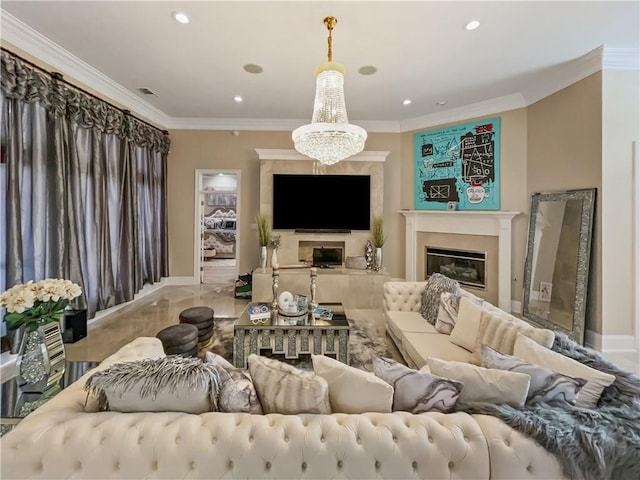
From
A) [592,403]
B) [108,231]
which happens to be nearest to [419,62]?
[592,403]

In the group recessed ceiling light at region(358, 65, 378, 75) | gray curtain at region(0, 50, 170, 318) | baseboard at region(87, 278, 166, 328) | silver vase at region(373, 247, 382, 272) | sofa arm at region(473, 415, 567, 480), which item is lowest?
baseboard at region(87, 278, 166, 328)

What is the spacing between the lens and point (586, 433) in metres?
1.10

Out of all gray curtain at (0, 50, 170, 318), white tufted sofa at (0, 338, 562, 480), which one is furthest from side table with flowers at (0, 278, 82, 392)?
gray curtain at (0, 50, 170, 318)

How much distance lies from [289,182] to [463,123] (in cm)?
327

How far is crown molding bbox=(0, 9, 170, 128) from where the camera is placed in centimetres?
293

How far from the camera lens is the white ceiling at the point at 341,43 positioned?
107 inches

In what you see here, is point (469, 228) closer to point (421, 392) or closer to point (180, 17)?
point (421, 392)

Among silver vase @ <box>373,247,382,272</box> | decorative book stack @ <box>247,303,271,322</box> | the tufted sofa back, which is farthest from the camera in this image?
silver vase @ <box>373,247,382,272</box>

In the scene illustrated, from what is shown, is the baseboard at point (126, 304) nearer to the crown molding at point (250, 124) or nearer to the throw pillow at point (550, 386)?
the crown molding at point (250, 124)

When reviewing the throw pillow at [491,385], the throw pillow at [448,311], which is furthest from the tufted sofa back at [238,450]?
the throw pillow at [448,311]

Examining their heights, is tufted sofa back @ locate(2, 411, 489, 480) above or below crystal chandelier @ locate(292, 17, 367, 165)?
below

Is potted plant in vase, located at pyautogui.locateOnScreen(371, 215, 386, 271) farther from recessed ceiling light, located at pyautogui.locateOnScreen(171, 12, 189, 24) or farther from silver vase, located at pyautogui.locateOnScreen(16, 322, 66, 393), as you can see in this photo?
silver vase, located at pyautogui.locateOnScreen(16, 322, 66, 393)

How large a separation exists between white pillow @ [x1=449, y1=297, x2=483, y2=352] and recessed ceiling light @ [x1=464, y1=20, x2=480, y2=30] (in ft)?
8.62

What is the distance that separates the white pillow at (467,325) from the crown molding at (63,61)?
196 inches
